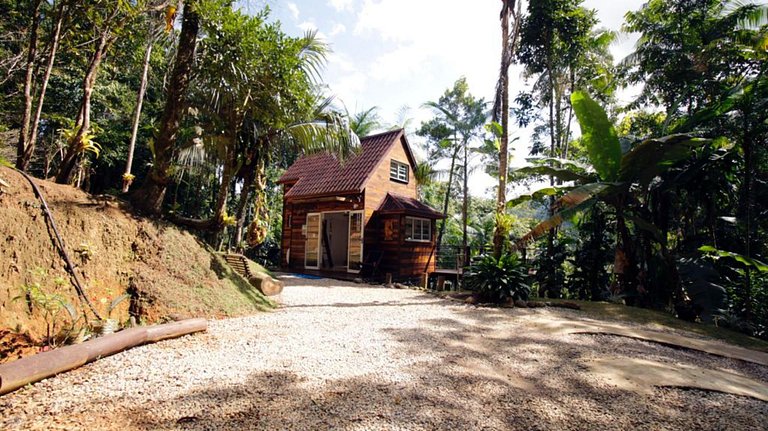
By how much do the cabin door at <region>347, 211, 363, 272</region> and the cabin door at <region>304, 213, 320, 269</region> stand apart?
4.96 ft

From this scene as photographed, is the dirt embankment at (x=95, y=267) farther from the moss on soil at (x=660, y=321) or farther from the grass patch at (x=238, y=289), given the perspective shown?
the moss on soil at (x=660, y=321)

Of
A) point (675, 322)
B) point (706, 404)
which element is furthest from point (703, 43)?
point (706, 404)

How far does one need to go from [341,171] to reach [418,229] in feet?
12.8

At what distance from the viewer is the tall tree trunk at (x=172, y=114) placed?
5254 millimetres

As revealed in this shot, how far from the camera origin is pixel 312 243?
14.0 metres

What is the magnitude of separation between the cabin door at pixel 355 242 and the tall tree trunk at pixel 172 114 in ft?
25.8

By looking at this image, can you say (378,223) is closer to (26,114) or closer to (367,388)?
(26,114)

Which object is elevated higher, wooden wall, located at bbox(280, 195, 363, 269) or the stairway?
wooden wall, located at bbox(280, 195, 363, 269)

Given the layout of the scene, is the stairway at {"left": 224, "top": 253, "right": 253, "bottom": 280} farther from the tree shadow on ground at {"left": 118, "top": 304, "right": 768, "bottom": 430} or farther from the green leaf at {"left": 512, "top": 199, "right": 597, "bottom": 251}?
the green leaf at {"left": 512, "top": 199, "right": 597, "bottom": 251}

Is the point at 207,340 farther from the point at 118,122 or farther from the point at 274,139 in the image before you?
the point at 118,122

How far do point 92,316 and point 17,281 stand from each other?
696mm

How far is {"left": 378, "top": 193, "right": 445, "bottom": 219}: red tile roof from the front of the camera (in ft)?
41.2

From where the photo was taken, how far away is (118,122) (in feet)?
47.1

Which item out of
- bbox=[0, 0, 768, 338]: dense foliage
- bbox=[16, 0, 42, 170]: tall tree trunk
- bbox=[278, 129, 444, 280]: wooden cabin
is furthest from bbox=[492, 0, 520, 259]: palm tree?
bbox=[16, 0, 42, 170]: tall tree trunk
